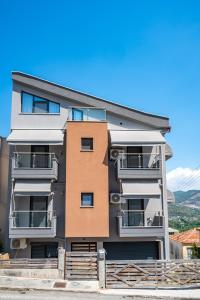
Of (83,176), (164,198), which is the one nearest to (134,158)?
(164,198)

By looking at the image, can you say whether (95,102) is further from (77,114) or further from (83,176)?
(83,176)

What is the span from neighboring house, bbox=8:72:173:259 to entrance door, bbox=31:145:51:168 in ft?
0.24

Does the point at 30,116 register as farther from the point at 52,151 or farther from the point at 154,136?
the point at 154,136

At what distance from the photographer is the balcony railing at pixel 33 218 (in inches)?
1130

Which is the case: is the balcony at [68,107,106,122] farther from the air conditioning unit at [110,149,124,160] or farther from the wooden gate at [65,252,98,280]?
the wooden gate at [65,252,98,280]

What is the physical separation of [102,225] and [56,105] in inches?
389

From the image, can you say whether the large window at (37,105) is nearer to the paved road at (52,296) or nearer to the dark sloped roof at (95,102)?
the dark sloped roof at (95,102)

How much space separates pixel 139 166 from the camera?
3069 centimetres

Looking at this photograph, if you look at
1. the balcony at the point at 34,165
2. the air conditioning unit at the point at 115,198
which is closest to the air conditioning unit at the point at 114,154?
the air conditioning unit at the point at 115,198

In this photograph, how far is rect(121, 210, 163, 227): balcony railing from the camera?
2916cm

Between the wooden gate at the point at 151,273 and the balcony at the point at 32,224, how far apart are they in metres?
6.62

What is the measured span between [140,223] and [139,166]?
421 centimetres

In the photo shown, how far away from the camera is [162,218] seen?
95.3ft

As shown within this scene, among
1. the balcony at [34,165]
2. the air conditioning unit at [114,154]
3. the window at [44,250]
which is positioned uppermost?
the air conditioning unit at [114,154]
